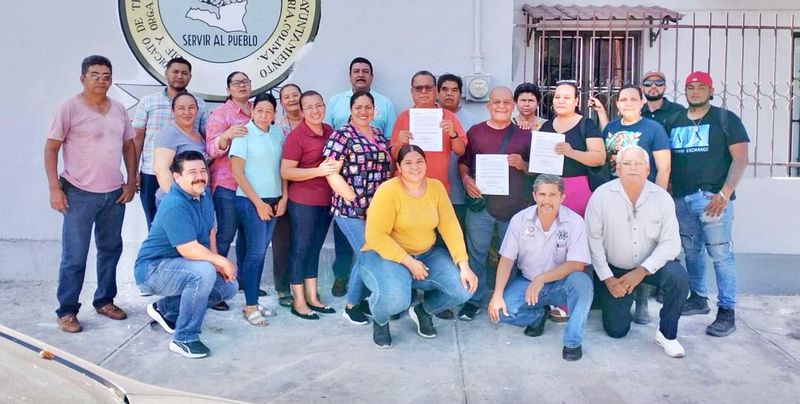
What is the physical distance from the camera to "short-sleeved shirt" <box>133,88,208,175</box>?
18.0 ft

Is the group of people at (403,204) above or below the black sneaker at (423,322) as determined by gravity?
above

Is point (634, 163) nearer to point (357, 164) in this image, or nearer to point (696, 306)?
point (696, 306)

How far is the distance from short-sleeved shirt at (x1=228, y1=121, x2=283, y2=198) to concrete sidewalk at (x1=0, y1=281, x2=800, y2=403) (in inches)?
39.6

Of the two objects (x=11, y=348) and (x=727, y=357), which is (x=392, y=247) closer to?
(x=727, y=357)

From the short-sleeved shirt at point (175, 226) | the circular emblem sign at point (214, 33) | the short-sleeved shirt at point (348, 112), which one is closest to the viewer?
the short-sleeved shirt at point (175, 226)

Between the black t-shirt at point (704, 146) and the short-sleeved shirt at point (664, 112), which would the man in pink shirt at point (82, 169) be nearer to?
the short-sleeved shirt at point (664, 112)

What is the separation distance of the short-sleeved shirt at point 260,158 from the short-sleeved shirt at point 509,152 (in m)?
1.46

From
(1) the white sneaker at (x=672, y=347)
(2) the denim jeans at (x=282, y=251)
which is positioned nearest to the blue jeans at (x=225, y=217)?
(2) the denim jeans at (x=282, y=251)

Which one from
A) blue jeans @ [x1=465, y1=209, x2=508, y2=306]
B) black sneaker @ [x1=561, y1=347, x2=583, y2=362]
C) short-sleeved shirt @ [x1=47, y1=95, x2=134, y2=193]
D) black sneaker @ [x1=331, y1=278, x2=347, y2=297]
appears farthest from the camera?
black sneaker @ [x1=331, y1=278, x2=347, y2=297]

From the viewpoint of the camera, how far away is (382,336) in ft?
16.1

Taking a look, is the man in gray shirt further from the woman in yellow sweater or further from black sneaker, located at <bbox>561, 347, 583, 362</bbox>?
the woman in yellow sweater

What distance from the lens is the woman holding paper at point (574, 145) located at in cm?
520

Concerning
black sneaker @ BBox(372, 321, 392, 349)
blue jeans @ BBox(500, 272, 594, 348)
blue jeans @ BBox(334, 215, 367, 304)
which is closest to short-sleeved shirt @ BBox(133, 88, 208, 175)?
blue jeans @ BBox(334, 215, 367, 304)

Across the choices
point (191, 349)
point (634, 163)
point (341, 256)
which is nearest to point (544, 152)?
point (634, 163)
